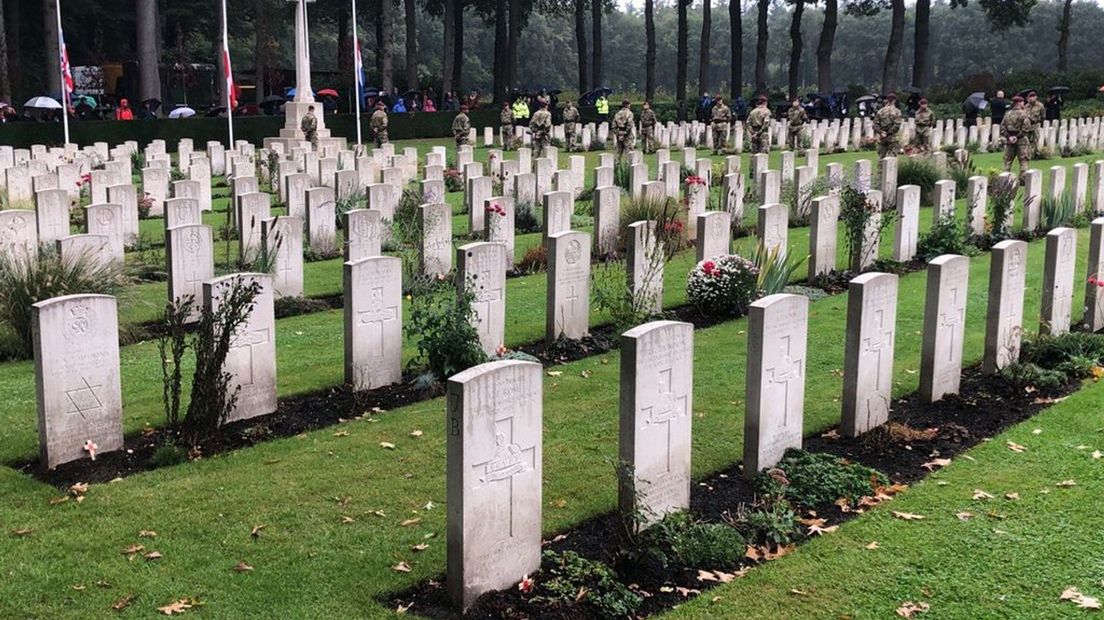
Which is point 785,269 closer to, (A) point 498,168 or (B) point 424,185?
(B) point 424,185

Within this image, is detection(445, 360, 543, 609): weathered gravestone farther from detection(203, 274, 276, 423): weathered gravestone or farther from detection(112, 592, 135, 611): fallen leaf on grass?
detection(203, 274, 276, 423): weathered gravestone

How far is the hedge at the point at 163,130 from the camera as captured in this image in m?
30.6

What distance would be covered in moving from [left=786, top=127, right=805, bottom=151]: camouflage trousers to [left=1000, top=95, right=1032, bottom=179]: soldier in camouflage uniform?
997 centimetres

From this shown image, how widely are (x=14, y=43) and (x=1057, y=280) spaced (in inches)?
1711

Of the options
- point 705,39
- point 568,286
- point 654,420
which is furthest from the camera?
point 705,39

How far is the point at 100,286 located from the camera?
10.3 m

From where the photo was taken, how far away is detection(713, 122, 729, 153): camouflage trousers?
1319 inches

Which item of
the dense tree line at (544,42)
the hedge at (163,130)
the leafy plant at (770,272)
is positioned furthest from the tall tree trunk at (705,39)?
the leafy plant at (770,272)

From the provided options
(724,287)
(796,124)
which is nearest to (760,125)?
(796,124)

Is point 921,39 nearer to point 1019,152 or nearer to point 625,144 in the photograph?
point 625,144

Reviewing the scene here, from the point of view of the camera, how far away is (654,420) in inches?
240

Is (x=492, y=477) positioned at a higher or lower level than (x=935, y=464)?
higher

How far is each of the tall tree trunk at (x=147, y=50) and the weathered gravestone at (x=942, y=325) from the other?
112 ft

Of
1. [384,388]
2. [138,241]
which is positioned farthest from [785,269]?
[138,241]
